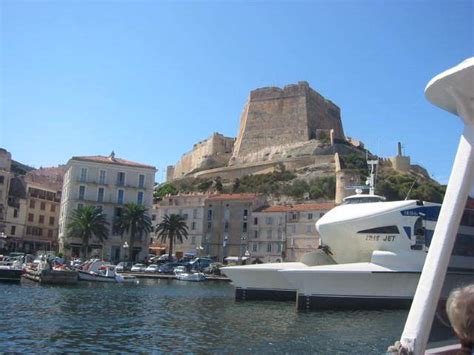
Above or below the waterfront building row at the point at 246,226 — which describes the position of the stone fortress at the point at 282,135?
above

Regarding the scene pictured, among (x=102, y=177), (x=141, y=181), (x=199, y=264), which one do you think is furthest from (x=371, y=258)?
(x=102, y=177)

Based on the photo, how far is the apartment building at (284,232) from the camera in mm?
61031

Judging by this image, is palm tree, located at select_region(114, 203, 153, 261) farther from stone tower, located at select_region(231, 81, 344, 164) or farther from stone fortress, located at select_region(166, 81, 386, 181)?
stone tower, located at select_region(231, 81, 344, 164)

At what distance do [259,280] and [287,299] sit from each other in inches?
70.9

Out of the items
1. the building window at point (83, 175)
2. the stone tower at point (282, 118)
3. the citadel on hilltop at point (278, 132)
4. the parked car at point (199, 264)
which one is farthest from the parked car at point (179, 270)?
the stone tower at point (282, 118)

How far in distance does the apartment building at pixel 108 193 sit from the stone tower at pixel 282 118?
164 feet

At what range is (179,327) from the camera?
16.8 meters

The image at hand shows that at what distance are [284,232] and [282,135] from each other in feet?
155

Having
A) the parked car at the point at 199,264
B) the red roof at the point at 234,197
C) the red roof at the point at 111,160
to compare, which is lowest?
the parked car at the point at 199,264

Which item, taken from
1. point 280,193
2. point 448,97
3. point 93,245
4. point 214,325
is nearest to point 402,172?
point 280,193

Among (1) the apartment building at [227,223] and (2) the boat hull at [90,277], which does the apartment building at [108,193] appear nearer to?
(1) the apartment building at [227,223]

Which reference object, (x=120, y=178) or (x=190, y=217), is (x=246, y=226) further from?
(x=120, y=178)

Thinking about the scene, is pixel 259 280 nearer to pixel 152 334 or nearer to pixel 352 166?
pixel 152 334

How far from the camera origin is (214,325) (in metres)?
17.6
